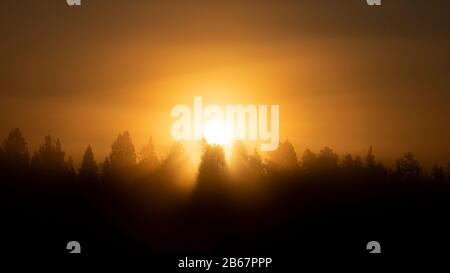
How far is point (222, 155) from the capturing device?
43.1 meters

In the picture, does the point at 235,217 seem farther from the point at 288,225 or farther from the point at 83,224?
the point at 83,224

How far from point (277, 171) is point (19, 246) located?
13126 millimetres

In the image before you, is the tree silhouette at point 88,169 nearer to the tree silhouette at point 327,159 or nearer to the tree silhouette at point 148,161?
the tree silhouette at point 148,161


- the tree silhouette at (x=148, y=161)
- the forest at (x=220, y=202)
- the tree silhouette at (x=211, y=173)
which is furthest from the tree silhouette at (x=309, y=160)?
→ the tree silhouette at (x=148, y=161)

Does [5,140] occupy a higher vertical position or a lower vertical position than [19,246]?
higher

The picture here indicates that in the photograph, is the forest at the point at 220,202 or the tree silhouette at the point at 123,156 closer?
the forest at the point at 220,202

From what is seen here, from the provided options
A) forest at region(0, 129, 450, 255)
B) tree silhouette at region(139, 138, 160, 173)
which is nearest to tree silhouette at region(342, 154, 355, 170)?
forest at region(0, 129, 450, 255)

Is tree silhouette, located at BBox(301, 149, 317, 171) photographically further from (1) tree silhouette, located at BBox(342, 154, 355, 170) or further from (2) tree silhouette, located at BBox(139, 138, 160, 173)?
(2) tree silhouette, located at BBox(139, 138, 160, 173)

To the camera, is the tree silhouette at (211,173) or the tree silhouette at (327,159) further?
the tree silhouette at (211,173)

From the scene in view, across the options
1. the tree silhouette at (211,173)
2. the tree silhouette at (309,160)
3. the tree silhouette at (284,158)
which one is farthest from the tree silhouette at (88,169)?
the tree silhouette at (309,160)

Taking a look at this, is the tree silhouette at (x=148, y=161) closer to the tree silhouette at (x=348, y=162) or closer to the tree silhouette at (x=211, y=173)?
the tree silhouette at (x=211, y=173)

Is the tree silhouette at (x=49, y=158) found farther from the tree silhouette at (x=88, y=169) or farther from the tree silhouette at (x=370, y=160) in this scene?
the tree silhouette at (x=370, y=160)
